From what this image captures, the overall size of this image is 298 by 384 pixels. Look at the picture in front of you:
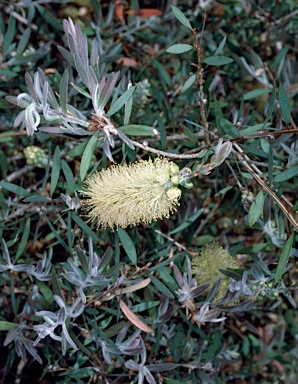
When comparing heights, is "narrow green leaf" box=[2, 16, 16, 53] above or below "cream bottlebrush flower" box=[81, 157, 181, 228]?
above

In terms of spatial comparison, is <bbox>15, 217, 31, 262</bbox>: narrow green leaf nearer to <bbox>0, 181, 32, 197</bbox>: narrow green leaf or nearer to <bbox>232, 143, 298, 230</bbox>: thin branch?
<bbox>0, 181, 32, 197</bbox>: narrow green leaf

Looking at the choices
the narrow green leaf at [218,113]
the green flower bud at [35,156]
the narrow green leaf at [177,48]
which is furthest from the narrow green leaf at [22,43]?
the narrow green leaf at [218,113]

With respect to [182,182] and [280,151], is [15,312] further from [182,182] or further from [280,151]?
[280,151]

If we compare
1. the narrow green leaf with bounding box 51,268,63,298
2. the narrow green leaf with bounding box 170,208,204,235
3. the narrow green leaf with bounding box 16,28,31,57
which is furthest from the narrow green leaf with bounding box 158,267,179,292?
the narrow green leaf with bounding box 16,28,31,57

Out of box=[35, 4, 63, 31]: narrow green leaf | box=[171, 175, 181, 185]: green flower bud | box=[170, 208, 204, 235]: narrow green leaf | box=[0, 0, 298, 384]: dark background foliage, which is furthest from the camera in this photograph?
box=[35, 4, 63, 31]: narrow green leaf

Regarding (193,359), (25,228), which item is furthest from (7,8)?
(193,359)

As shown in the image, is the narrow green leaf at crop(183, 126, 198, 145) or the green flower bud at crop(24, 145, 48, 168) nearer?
the narrow green leaf at crop(183, 126, 198, 145)

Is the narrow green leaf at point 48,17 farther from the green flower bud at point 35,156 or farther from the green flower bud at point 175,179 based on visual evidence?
the green flower bud at point 175,179
